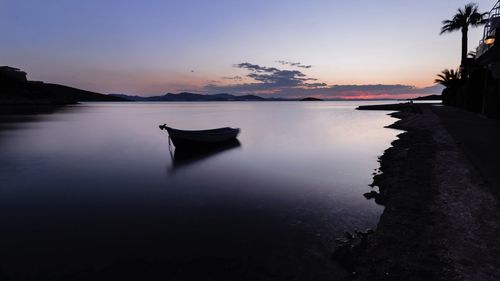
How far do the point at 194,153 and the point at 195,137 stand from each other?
125 cm

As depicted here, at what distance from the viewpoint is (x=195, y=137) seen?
22.1 m

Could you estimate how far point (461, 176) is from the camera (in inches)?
388

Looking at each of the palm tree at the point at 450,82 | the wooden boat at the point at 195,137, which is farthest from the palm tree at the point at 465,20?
the wooden boat at the point at 195,137

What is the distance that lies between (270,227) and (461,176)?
6.42m

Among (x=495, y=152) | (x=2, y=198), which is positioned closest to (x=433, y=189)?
(x=495, y=152)

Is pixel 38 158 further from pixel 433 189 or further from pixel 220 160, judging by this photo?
pixel 433 189

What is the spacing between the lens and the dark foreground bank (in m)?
5.25

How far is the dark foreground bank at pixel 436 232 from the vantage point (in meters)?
5.25

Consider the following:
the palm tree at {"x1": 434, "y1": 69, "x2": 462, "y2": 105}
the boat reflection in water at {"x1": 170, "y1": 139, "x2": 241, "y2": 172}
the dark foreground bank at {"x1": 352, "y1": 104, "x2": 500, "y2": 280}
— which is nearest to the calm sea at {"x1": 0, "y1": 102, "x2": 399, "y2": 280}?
the boat reflection in water at {"x1": 170, "y1": 139, "x2": 241, "y2": 172}

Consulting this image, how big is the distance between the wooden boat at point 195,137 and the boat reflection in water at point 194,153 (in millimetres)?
224

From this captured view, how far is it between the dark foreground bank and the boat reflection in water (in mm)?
11500

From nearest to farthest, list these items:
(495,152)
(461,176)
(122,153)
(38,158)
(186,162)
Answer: (461,176) → (495,152) → (186,162) → (38,158) → (122,153)

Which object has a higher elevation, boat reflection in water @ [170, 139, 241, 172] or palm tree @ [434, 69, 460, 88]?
palm tree @ [434, 69, 460, 88]

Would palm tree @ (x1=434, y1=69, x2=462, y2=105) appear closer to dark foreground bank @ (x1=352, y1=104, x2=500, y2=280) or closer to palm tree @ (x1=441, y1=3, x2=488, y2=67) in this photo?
palm tree @ (x1=441, y1=3, x2=488, y2=67)
